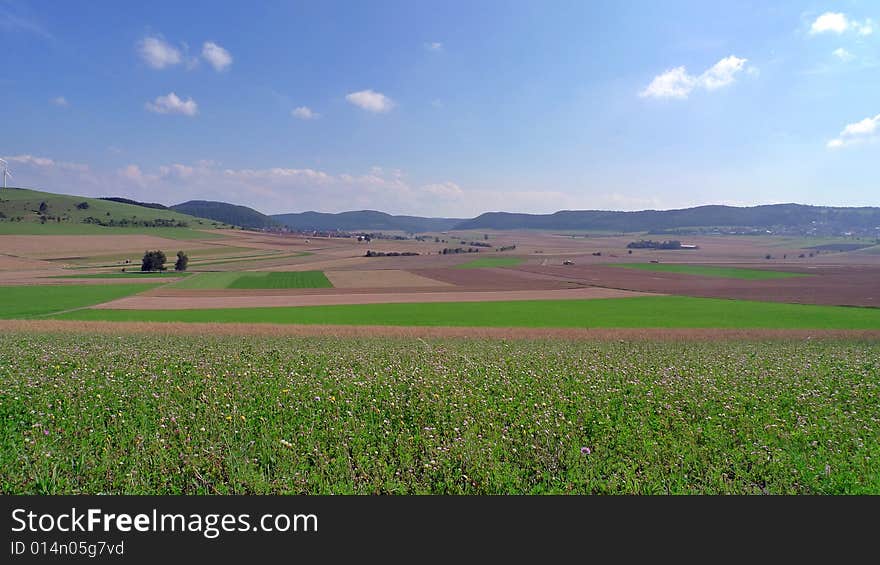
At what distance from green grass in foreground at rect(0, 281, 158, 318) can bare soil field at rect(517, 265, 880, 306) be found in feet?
209

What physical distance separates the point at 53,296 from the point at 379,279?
41.2m

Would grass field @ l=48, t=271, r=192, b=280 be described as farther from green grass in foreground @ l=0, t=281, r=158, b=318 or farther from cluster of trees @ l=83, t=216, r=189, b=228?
cluster of trees @ l=83, t=216, r=189, b=228

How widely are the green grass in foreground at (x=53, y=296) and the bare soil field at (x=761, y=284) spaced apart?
209 ft

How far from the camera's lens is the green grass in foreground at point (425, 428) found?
687 centimetres

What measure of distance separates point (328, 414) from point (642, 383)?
7772mm

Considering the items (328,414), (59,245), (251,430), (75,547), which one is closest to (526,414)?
(328,414)

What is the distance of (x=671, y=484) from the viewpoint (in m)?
6.93

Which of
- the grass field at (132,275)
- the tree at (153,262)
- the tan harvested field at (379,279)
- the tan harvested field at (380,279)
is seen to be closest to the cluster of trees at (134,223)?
the tan harvested field at (380,279)

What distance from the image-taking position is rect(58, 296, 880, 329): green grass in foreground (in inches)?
1521

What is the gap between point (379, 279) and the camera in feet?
252

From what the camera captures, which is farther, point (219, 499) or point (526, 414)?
point (526, 414)

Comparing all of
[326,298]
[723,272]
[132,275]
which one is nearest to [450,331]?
[326,298]

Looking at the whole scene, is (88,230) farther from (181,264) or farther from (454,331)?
(454,331)

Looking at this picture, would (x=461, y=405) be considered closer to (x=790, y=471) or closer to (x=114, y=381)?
(x=790, y=471)
